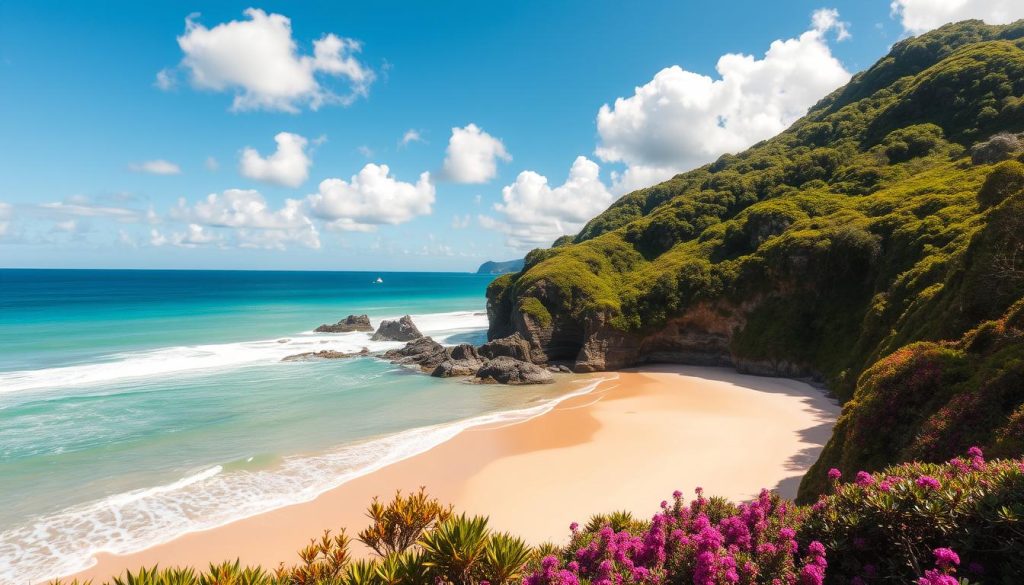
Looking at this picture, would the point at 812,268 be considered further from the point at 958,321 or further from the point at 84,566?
the point at 84,566

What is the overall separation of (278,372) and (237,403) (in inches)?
382

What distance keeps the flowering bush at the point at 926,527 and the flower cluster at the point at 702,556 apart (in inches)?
17.6

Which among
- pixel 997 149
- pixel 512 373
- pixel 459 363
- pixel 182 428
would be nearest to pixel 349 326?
pixel 459 363

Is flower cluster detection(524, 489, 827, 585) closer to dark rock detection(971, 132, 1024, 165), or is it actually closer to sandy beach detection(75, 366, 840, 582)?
sandy beach detection(75, 366, 840, 582)

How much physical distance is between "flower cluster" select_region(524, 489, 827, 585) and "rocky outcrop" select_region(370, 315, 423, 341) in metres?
52.6

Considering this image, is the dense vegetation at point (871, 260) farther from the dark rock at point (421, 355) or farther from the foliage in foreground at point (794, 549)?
the dark rock at point (421, 355)

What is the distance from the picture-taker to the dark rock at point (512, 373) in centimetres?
3528

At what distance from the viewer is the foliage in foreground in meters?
4.84

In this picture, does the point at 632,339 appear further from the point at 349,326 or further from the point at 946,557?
the point at 349,326

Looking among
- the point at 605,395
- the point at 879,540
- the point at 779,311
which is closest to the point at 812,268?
the point at 779,311

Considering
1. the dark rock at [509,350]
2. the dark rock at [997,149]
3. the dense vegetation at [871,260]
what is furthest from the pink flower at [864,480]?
the dark rock at [997,149]

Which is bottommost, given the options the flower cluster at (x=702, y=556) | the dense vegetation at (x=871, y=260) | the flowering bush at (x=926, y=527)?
the flower cluster at (x=702, y=556)

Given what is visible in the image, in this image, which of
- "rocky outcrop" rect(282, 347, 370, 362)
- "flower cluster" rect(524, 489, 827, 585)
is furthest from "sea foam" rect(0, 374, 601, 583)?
"rocky outcrop" rect(282, 347, 370, 362)

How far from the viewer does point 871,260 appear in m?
30.9
